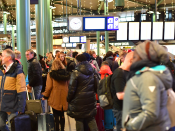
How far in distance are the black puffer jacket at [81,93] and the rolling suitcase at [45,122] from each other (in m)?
0.56

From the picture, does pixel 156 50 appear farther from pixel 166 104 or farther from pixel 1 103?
pixel 1 103

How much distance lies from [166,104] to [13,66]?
8.72 ft

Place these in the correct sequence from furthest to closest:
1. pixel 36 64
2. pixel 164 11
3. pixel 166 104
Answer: pixel 164 11, pixel 36 64, pixel 166 104

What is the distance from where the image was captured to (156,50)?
2.09 m

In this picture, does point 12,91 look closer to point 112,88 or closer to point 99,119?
point 112,88

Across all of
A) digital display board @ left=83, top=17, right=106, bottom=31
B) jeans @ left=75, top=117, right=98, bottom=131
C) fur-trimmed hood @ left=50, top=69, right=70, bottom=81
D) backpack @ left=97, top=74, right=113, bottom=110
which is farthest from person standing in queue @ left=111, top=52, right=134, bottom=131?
digital display board @ left=83, top=17, right=106, bottom=31

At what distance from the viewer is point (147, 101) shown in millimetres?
1948

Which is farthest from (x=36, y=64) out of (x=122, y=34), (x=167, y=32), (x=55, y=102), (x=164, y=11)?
(x=164, y=11)

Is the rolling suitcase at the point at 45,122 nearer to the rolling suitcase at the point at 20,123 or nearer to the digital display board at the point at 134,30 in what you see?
the rolling suitcase at the point at 20,123

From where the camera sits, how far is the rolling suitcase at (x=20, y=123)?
4.02 meters

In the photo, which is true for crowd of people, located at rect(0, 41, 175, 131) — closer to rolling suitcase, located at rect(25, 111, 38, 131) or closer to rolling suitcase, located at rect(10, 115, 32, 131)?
rolling suitcase, located at rect(10, 115, 32, 131)

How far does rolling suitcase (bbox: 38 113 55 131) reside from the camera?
4480mm

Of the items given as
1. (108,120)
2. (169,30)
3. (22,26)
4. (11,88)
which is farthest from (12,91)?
(169,30)

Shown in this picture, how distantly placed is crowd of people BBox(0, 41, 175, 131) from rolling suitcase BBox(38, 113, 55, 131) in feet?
0.88
